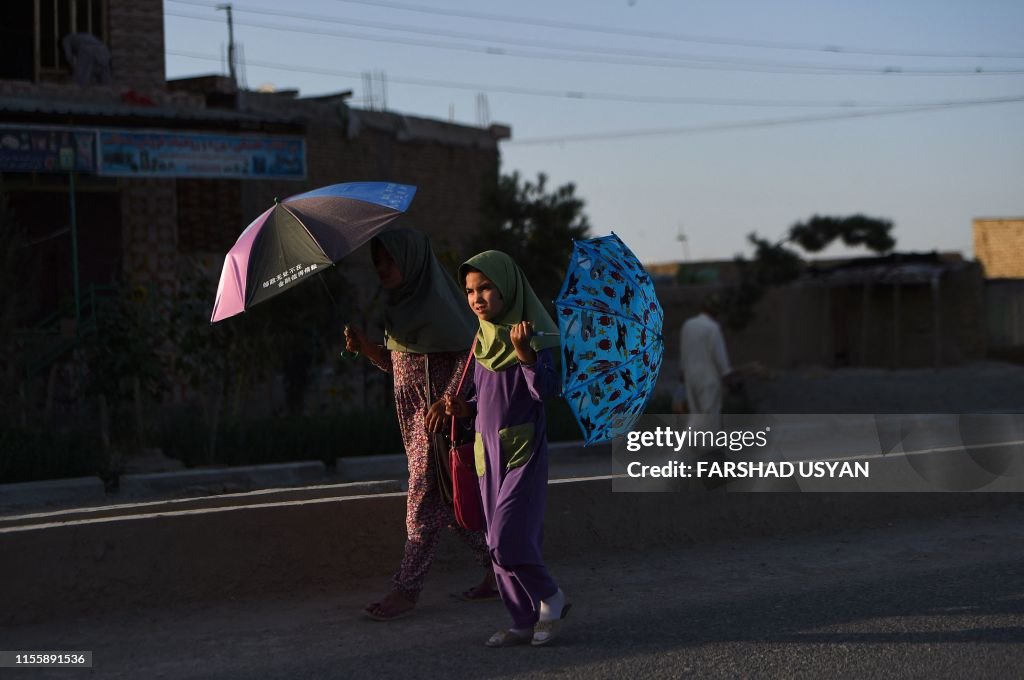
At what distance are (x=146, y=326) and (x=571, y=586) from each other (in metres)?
6.97

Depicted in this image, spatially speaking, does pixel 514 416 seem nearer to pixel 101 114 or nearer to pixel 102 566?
pixel 102 566

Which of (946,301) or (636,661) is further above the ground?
(946,301)

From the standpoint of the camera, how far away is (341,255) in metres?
5.00

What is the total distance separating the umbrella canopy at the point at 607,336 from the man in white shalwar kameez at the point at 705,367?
5.95 m

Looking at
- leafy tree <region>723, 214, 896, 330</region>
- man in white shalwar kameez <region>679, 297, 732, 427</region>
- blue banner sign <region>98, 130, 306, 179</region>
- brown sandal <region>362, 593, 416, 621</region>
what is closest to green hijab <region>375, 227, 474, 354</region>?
brown sandal <region>362, 593, 416, 621</region>

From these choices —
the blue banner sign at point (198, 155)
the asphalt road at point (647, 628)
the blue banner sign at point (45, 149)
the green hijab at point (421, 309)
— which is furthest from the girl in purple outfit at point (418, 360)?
the blue banner sign at point (198, 155)

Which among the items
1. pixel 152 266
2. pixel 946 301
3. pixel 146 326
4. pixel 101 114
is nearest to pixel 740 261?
pixel 946 301

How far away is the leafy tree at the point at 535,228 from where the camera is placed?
1727 centimetres

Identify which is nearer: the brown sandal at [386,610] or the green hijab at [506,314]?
the green hijab at [506,314]

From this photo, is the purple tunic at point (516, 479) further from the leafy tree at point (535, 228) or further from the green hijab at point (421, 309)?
the leafy tree at point (535, 228)

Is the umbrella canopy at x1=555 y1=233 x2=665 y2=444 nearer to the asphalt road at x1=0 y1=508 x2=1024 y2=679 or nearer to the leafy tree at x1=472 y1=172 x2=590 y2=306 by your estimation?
the asphalt road at x1=0 y1=508 x2=1024 y2=679

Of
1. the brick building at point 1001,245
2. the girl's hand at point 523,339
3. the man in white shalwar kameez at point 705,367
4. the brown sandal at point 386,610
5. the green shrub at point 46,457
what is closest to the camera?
the girl's hand at point 523,339

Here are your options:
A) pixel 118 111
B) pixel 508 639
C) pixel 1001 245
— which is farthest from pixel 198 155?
pixel 1001 245

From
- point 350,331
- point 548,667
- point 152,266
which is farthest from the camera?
point 152,266
